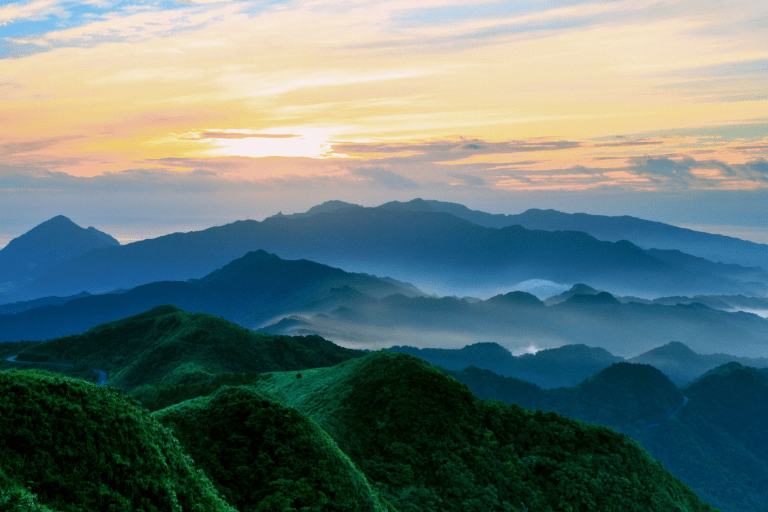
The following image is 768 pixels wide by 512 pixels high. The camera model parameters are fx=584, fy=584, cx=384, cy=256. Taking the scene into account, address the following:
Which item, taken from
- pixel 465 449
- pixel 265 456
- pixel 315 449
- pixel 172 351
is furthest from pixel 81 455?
pixel 172 351

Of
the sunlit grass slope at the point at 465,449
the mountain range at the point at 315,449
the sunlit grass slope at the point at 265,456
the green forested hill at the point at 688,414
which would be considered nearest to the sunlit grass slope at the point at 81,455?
the mountain range at the point at 315,449

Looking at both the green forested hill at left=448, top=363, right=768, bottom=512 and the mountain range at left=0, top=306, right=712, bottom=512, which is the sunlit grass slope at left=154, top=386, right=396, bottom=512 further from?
the green forested hill at left=448, top=363, right=768, bottom=512

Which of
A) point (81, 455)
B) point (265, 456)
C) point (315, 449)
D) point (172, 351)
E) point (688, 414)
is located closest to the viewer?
point (81, 455)

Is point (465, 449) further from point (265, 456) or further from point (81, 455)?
point (81, 455)

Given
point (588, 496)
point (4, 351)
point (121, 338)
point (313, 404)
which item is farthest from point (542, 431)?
point (4, 351)

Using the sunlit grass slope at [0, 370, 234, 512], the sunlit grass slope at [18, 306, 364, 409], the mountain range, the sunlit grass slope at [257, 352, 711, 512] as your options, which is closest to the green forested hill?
the sunlit grass slope at [18, 306, 364, 409]

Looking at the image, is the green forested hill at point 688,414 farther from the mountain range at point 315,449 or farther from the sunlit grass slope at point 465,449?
the mountain range at point 315,449
